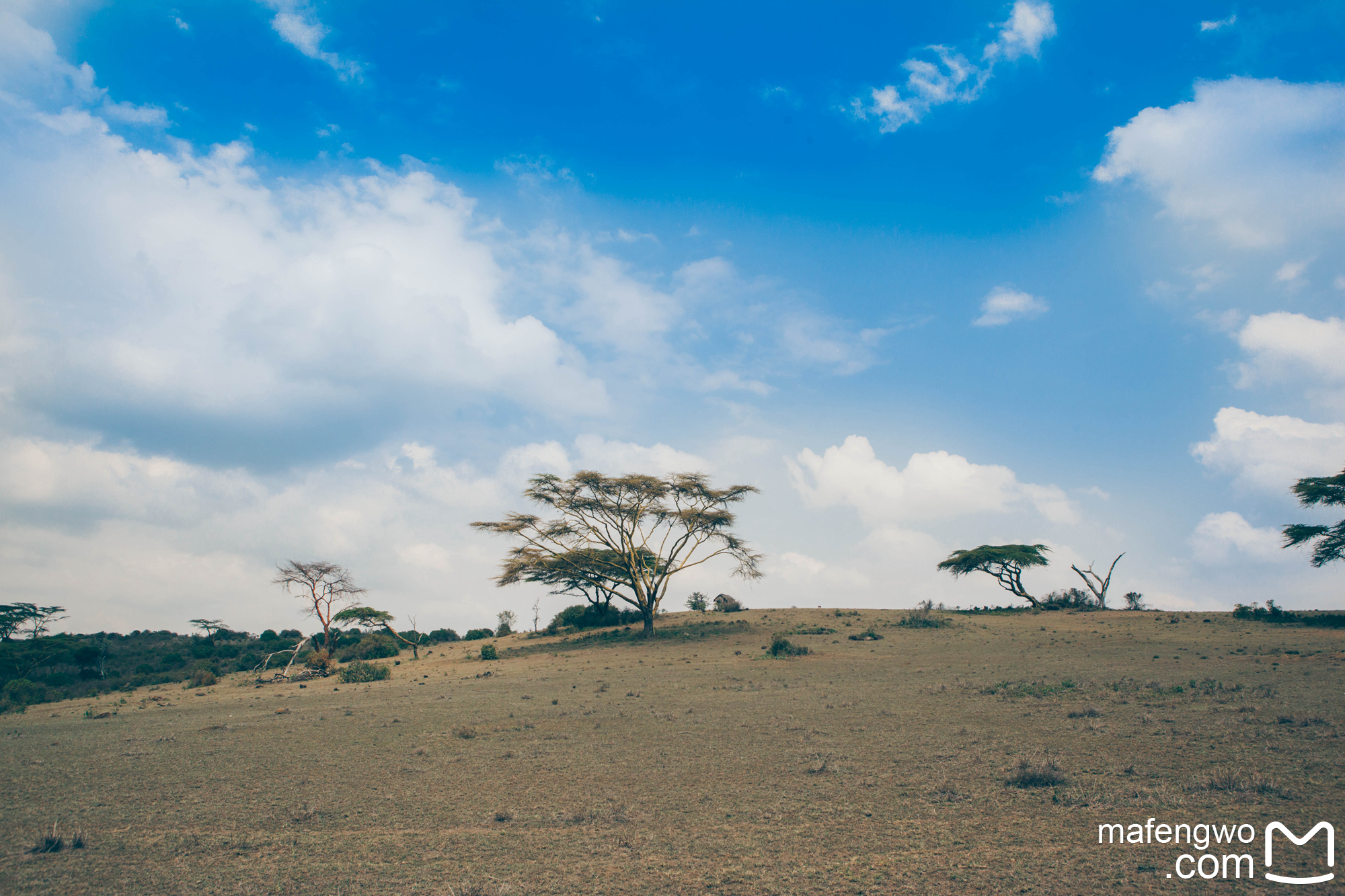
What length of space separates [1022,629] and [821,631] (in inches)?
439

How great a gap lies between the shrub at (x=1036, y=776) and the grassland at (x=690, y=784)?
0.31 ft

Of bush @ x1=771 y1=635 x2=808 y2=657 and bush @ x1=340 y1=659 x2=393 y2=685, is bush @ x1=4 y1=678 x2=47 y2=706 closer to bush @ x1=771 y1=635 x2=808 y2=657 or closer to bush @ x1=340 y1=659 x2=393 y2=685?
bush @ x1=340 y1=659 x2=393 y2=685

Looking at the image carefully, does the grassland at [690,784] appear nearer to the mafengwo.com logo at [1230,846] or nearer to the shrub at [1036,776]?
the shrub at [1036,776]

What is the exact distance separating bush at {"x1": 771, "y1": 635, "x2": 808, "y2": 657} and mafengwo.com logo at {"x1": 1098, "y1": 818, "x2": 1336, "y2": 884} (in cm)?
2054

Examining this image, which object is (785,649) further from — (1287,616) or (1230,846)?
(1287,616)

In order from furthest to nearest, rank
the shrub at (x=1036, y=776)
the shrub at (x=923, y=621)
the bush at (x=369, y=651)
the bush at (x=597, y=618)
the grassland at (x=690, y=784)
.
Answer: the bush at (x=597, y=618) → the bush at (x=369, y=651) → the shrub at (x=923, y=621) → the shrub at (x=1036, y=776) → the grassland at (x=690, y=784)

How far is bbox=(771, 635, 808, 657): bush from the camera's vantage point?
27141 millimetres

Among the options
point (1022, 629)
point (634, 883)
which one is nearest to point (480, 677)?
point (634, 883)

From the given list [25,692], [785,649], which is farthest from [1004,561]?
[25,692]

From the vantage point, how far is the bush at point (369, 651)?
128ft

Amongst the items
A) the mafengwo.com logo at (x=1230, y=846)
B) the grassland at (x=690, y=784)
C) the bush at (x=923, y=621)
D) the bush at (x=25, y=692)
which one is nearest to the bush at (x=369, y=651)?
the bush at (x=25, y=692)

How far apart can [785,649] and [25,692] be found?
110ft

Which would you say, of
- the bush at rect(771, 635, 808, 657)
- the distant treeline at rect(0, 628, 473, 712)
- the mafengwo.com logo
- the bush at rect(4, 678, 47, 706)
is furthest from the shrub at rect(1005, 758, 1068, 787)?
the bush at rect(4, 678, 47, 706)

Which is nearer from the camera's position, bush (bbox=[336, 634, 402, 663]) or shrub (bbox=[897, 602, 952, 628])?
shrub (bbox=[897, 602, 952, 628])
